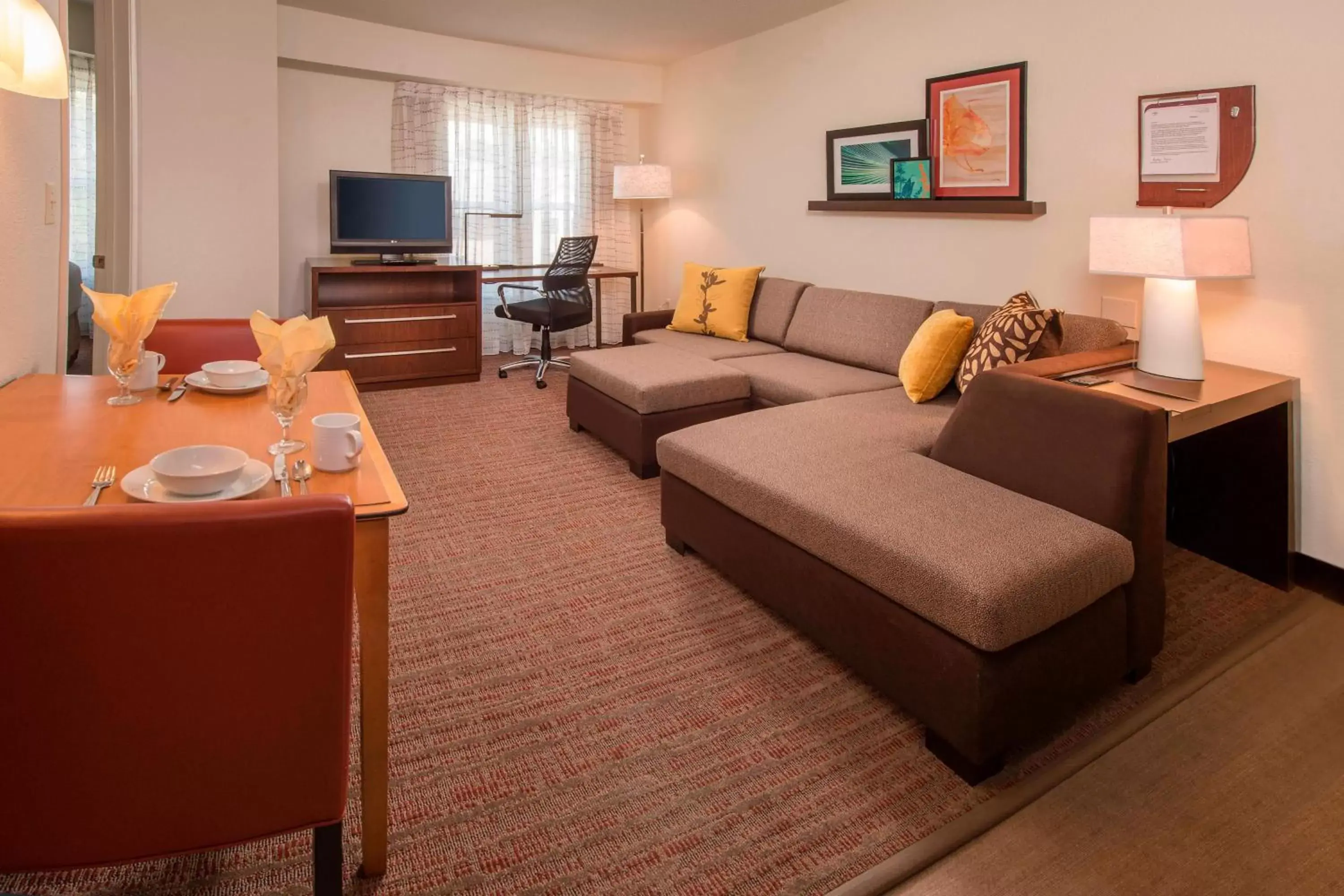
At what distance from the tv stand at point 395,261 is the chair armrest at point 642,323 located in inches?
56.9

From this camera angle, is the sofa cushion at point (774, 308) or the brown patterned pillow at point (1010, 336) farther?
the sofa cushion at point (774, 308)

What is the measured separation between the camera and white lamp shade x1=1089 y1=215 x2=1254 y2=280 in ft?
7.65

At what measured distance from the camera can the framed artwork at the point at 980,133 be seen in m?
3.45

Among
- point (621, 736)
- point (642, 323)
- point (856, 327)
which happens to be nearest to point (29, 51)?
point (621, 736)

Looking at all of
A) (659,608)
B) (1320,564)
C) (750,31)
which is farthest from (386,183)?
(1320,564)

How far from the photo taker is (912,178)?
3.99 meters

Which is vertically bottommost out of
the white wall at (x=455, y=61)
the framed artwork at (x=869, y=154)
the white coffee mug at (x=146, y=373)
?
the white coffee mug at (x=146, y=373)

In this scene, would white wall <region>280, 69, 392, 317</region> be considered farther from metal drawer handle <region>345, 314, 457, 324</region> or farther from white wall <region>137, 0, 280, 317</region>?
white wall <region>137, 0, 280, 317</region>

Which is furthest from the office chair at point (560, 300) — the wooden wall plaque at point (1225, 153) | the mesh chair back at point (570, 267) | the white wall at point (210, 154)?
the wooden wall plaque at point (1225, 153)

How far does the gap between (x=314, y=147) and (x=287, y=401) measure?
4.85 meters

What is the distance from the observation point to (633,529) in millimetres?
3051

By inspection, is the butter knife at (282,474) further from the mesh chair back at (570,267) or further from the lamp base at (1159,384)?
the mesh chair back at (570,267)

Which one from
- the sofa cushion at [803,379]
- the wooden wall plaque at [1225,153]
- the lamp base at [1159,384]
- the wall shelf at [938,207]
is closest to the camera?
the lamp base at [1159,384]

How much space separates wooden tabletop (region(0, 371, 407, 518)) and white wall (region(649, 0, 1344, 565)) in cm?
281
